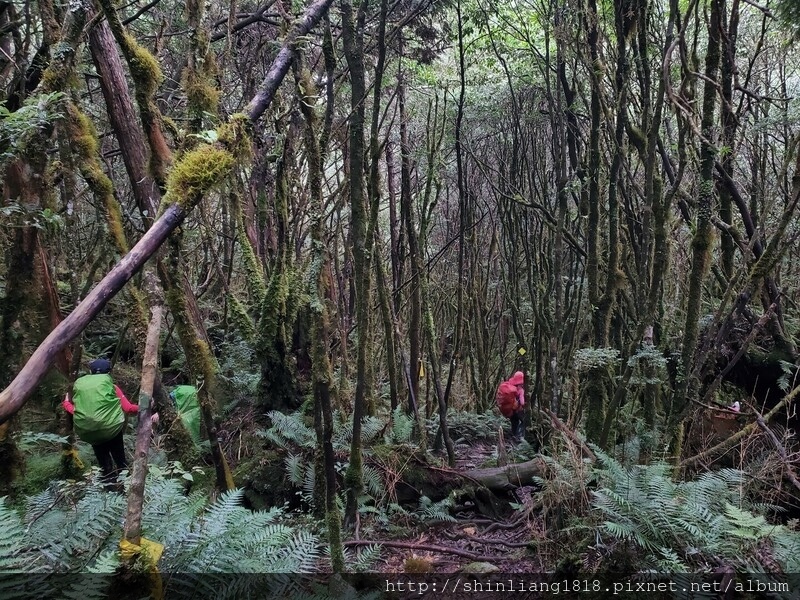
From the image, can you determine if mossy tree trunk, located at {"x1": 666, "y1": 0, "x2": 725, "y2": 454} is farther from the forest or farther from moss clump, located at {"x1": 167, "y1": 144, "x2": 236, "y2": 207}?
moss clump, located at {"x1": 167, "y1": 144, "x2": 236, "y2": 207}

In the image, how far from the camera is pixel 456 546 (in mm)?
4398

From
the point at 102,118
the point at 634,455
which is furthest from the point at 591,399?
the point at 102,118

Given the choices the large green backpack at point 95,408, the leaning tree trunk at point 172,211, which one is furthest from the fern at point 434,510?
the leaning tree trunk at point 172,211

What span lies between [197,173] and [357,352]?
207cm

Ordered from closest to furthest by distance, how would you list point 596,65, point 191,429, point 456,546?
point 456,546
point 596,65
point 191,429

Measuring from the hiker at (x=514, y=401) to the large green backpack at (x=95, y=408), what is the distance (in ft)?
18.7

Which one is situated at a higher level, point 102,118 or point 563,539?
point 102,118

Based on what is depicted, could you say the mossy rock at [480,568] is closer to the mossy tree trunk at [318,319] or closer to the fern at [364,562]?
the fern at [364,562]

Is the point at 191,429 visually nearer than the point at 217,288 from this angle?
Yes

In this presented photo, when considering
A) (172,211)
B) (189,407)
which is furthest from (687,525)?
(189,407)

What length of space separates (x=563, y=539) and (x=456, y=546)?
1.21 metres

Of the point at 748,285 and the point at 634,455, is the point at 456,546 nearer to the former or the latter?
the point at 634,455

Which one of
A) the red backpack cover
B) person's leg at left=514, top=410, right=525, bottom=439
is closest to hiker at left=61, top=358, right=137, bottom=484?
the red backpack cover

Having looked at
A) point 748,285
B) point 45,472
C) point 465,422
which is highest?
point 748,285
